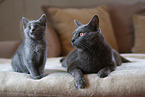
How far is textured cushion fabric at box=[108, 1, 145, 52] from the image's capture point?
1.72 metres

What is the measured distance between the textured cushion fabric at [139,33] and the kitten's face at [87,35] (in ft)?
2.85

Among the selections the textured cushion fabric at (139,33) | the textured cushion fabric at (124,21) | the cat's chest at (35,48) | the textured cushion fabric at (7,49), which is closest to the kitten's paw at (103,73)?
the cat's chest at (35,48)

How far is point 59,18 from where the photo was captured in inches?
67.6

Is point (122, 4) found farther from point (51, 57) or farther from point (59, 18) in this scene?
point (51, 57)

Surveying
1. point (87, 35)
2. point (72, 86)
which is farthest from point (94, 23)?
point (72, 86)

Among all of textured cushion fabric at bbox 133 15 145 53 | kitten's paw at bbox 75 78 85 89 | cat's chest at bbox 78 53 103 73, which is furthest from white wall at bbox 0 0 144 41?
kitten's paw at bbox 75 78 85 89

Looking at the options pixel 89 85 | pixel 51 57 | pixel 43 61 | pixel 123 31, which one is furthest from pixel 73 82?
pixel 123 31

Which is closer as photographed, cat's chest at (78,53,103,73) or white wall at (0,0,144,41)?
cat's chest at (78,53,103,73)

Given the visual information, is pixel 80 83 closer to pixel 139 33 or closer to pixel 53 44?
pixel 53 44

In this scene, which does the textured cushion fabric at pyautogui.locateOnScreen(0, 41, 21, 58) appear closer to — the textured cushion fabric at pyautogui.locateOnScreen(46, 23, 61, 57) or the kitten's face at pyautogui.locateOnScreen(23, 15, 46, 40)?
the textured cushion fabric at pyautogui.locateOnScreen(46, 23, 61, 57)

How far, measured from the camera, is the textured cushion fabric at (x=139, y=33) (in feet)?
5.49

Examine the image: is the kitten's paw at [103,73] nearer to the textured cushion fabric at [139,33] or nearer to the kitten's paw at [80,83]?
the kitten's paw at [80,83]

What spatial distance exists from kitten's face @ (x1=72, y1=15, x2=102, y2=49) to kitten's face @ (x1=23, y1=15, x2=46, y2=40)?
8.2 inches

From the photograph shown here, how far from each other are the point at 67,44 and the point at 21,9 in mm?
1185
